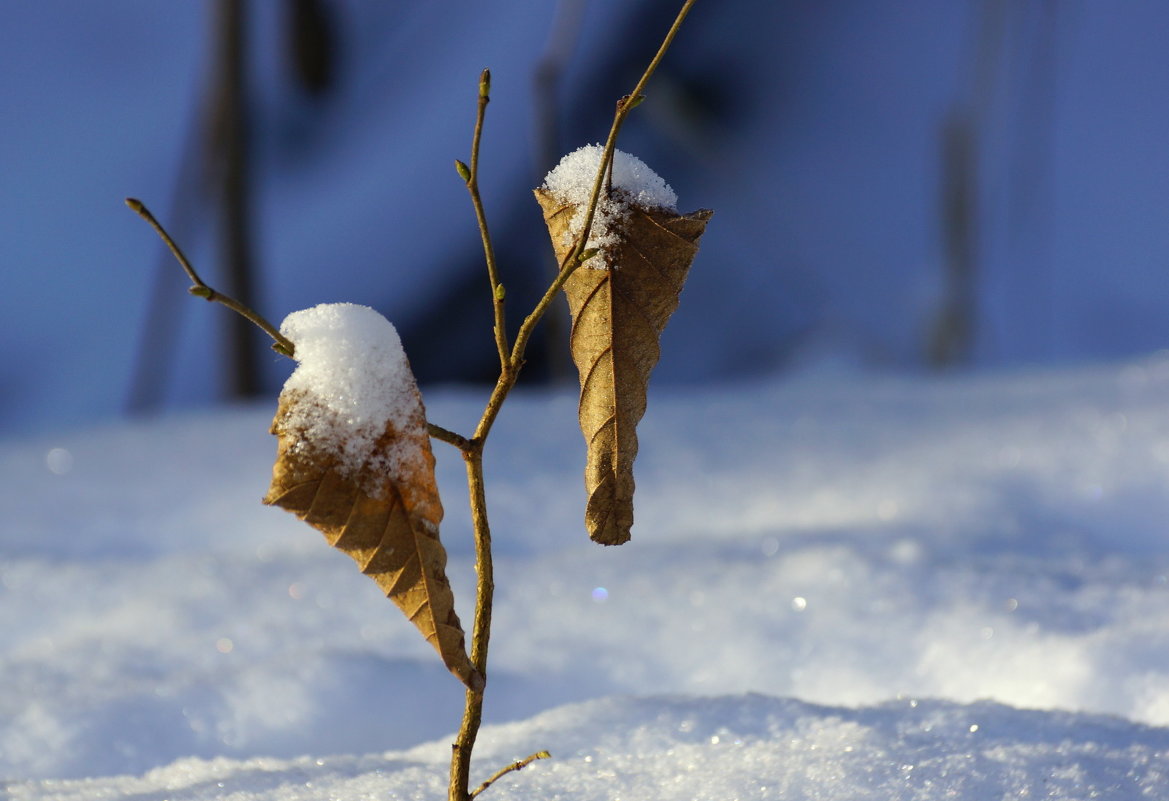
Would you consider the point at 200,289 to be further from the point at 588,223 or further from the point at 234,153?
the point at 234,153

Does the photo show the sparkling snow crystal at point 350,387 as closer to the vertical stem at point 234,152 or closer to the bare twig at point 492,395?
the bare twig at point 492,395

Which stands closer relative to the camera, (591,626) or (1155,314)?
(591,626)

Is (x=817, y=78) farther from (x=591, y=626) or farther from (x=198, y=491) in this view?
(x=591, y=626)

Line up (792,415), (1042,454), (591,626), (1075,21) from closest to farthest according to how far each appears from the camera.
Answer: (591,626) → (1042,454) → (792,415) → (1075,21)

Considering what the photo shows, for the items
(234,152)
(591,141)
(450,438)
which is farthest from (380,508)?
(591,141)

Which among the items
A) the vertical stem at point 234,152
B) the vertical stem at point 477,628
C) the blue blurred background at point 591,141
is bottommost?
the vertical stem at point 477,628

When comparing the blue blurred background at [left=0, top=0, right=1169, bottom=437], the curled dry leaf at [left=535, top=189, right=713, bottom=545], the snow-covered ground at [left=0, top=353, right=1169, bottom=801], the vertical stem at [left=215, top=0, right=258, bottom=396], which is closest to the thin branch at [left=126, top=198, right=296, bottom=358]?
the curled dry leaf at [left=535, top=189, right=713, bottom=545]

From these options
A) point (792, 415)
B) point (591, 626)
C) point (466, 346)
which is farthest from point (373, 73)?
point (591, 626)

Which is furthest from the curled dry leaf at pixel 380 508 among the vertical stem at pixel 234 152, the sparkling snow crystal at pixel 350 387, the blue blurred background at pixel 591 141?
the blue blurred background at pixel 591 141
